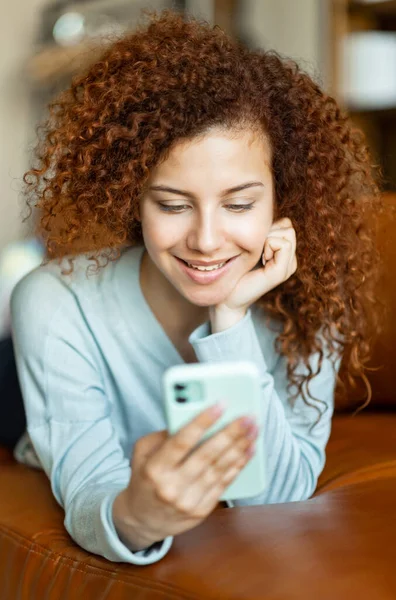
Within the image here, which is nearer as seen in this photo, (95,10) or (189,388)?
(189,388)

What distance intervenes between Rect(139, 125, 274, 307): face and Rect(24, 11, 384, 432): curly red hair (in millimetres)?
27

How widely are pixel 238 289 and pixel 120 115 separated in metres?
0.26

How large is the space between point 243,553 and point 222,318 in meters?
0.30

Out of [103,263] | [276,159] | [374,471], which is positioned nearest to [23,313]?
[103,263]

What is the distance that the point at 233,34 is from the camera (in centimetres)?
298

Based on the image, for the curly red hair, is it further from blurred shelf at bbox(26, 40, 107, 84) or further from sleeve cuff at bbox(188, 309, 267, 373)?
blurred shelf at bbox(26, 40, 107, 84)

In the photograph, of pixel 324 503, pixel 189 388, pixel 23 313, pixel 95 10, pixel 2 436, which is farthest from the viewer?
pixel 95 10

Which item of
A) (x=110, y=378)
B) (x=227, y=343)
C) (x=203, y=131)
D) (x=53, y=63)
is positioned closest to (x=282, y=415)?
(x=227, y=343)

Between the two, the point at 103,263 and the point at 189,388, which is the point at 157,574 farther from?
the point at 103,263

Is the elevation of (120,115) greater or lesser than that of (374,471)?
greater

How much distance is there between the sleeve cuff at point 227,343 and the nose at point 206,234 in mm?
105

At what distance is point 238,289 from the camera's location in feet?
3.33

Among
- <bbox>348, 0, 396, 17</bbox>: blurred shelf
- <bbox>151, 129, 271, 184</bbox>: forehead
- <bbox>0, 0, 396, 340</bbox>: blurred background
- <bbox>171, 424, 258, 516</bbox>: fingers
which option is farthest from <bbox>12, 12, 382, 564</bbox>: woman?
<bbox>348, 0, 396, 17</bbox>: blurred shelf

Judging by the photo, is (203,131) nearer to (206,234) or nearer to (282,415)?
(206,234)
